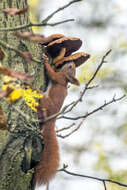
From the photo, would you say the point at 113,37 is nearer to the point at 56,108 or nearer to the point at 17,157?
the point at 56,108

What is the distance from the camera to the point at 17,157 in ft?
6.51

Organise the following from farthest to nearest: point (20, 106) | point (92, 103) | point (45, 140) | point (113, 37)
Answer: point (113, 37), point (92, 103), point (45, 140), point (20, 106)

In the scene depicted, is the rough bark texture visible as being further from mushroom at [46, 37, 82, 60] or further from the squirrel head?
the squirrel head

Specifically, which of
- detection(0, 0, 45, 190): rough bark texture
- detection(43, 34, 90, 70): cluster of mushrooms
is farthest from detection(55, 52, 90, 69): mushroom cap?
detection(0, 0, 45, 190): rough bark texture

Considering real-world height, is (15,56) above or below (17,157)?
above

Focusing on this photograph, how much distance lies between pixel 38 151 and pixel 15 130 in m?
0.16

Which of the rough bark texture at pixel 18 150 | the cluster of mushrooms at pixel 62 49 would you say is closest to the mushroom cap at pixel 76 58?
the cluster of mushrooms at pixel 62 49

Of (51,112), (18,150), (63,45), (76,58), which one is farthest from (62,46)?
(18,150)

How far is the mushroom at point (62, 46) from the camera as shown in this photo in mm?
2383

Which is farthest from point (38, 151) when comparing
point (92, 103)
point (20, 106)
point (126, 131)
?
point (126, 131)

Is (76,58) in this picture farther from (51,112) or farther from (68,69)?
(51,112)

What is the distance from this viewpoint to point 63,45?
2.43 m

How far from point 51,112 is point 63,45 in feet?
1.37

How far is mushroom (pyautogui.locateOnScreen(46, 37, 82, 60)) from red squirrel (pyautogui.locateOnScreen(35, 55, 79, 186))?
6 centimetres
